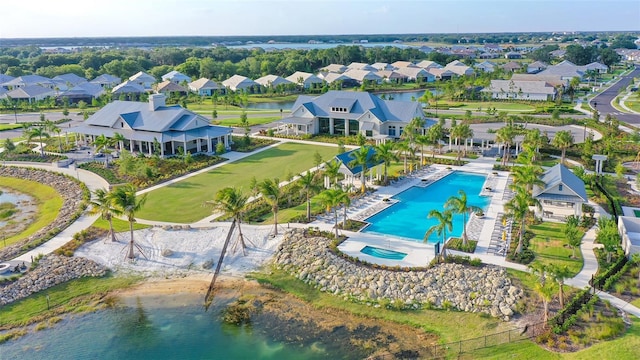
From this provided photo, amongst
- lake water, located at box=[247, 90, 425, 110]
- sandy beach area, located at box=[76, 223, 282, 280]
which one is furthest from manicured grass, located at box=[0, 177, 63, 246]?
lake water, located at box=[247, 90, 425, 110]

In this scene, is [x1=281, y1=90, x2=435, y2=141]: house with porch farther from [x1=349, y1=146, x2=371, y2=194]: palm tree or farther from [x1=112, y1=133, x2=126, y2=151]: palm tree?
[x1=112, y1=133, x2=126, y2=151]: palm tree

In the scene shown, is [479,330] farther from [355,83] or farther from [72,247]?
[355,83]

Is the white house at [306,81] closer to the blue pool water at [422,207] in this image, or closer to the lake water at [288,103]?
the lake water at [288,103]

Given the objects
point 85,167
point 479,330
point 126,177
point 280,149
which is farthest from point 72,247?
point 280,149

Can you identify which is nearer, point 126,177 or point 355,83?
point 126,177

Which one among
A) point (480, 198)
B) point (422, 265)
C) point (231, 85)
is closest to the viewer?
point (422, 265)

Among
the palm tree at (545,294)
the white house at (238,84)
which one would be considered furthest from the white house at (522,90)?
the palm tree at (545,294)

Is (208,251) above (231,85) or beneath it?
beneath
